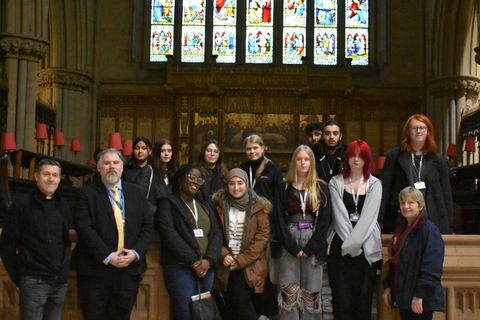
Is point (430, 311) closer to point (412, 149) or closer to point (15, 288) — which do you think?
point (412, 149)

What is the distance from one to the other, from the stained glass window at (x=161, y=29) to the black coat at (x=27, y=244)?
13.7 metres

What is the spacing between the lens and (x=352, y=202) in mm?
5090

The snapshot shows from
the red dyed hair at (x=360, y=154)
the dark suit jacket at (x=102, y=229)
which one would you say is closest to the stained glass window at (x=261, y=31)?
the red dyed hair at (x=360, y=154)

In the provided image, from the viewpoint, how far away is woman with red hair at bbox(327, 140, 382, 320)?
4.98 metres

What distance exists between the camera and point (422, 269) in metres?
4.61

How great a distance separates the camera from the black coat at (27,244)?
4.52 m

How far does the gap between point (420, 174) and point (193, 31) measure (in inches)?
535

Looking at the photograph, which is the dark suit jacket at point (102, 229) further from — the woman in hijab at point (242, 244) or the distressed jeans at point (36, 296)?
the woman in hijab at point (242, 244)

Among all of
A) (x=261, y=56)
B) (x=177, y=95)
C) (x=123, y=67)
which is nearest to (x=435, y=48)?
(x=261, y=56)

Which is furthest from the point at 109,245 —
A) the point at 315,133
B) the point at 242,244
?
the point at 315,133

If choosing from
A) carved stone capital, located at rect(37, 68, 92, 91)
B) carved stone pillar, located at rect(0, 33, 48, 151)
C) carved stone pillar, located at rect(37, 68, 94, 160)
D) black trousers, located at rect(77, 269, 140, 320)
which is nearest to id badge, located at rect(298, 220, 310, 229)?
black trousers, located at rect(77, 269, 140, 320)

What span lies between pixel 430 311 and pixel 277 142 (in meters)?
12.4

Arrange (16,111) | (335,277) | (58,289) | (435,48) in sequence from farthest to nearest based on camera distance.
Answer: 1. (435,48)
2. (16,111)
3. (335,277)
4. (58,289)

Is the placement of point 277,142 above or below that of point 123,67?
below
